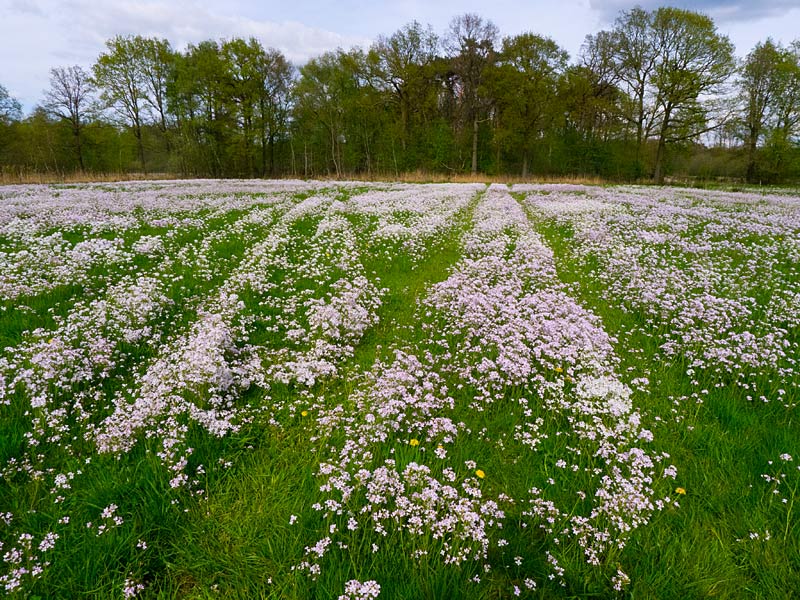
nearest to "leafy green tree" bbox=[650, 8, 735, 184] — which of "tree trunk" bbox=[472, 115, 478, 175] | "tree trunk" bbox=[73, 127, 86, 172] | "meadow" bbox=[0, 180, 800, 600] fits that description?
"tree trunk" bbox=[472, 115, 478, 175]

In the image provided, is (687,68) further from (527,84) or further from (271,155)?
(271,155)

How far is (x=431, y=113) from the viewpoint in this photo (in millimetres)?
63781

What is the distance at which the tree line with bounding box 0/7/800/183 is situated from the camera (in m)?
50.3

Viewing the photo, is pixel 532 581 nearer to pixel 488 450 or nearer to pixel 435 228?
pixel 488 450

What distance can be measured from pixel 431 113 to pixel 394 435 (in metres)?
68.0

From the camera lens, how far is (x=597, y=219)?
54.6ft

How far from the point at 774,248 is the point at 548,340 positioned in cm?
1064

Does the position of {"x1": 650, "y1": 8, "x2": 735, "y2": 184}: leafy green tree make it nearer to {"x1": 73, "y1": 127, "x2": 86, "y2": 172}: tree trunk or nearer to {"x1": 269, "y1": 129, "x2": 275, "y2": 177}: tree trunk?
{"x1": 269, "y1": 129, "x2": 275, "y2": 177}: tree trunk

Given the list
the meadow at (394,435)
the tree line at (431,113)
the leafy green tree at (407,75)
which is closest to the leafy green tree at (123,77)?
the tree line at (431,113)

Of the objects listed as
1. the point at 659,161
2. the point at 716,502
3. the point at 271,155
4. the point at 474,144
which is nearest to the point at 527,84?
the point at 474,144

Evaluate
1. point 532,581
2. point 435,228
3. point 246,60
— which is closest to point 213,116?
point 246,60

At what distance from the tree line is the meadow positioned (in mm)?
54059

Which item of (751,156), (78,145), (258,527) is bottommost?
(258,527)

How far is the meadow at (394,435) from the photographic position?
2.94 m
